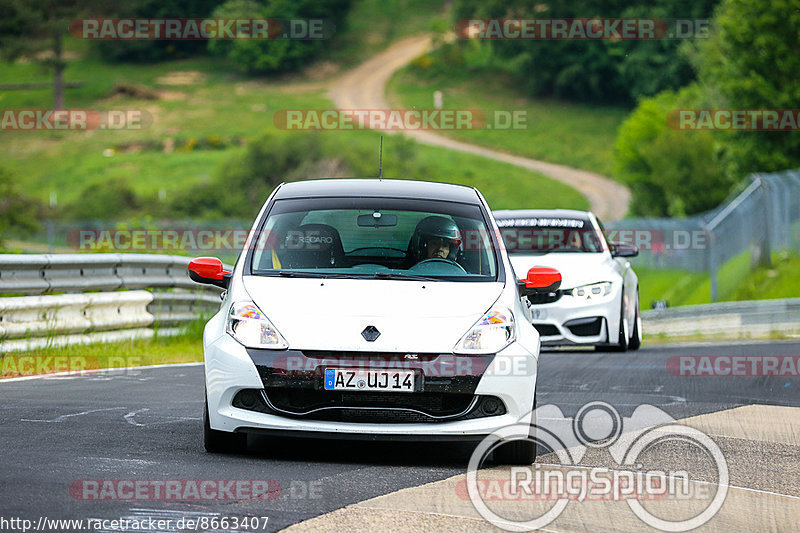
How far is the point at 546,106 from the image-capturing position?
365 feet

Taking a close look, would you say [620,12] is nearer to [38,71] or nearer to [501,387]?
[38,71]

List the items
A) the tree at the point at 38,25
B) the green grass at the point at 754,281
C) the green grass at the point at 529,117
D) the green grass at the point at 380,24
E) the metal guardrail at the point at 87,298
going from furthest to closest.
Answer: the green grass at the point at 380,24 < the tree at the point at 38,25 < the green grass at the point at 529,117 < the green grass at the point at 754,281 < the metal guardrail at the point at 87,298

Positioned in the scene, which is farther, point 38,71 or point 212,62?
point 212,62

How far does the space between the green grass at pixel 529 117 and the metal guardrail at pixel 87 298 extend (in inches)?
3102

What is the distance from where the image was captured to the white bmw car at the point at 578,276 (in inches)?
600

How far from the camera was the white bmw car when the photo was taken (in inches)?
600

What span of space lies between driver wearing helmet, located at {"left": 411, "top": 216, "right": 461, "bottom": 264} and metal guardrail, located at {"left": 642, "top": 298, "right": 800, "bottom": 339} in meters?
15.6

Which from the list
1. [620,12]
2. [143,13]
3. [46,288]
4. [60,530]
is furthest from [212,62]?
[60,530]

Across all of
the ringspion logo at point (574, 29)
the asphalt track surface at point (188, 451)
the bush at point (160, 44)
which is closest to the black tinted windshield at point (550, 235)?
the asphalt track surface at point (188, 451)

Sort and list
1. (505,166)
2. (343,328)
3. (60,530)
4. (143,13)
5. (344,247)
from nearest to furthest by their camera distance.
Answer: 1. (60,530)
2. (343,328)
3. (344,247)
4. (505,166)
5. (143,13)

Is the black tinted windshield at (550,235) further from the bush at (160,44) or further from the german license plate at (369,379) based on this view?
the bush at (160,44)

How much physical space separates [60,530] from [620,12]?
10829cm

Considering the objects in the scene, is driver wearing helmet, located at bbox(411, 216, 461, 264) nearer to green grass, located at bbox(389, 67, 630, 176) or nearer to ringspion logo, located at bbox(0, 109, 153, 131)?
green grass, located at bbox(389, 67, 630, 176)

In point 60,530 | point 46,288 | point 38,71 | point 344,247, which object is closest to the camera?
point 60,530
